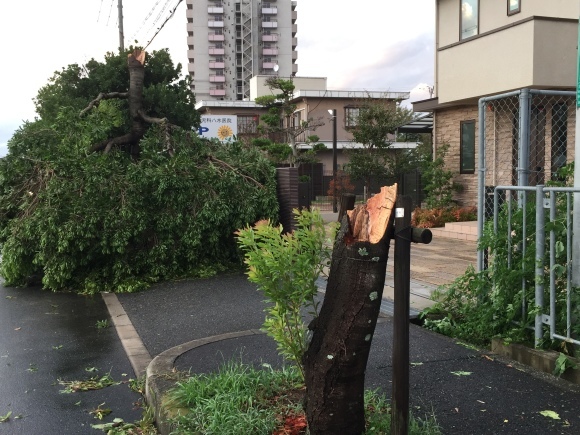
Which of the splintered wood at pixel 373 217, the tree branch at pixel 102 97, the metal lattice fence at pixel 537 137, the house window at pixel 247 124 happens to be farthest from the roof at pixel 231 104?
the splintered wood at pixel 373 217

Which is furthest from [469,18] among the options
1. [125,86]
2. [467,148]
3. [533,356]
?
[533,356]

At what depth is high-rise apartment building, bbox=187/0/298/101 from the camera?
326ft

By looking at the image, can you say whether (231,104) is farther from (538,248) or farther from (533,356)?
(533,356)

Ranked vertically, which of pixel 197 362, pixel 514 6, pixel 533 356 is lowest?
pixel 197 362

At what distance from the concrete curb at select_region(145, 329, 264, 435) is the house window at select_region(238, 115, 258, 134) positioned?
1297 inches

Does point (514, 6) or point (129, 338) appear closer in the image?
point (129, 338)

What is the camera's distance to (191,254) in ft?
30.9

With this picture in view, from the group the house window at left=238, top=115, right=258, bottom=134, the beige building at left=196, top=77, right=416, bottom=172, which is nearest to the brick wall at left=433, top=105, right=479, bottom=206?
the beige building at left=196, top=77, right=416, bottom=172

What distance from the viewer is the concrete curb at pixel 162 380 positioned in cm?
378

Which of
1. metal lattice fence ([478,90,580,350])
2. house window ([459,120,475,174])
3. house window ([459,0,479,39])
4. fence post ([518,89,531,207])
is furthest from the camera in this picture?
house window ([459,120,475,174])

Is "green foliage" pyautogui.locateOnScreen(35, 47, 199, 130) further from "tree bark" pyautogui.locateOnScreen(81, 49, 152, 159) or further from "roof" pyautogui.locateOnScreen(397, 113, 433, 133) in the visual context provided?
"roof" pyautogui.locateOnScreen(397, 113, 433, 133)

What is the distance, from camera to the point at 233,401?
3.53 m

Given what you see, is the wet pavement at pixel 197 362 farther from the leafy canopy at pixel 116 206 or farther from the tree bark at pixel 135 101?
the tree bark at pixel 135 101

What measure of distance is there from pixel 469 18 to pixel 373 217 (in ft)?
45.4
